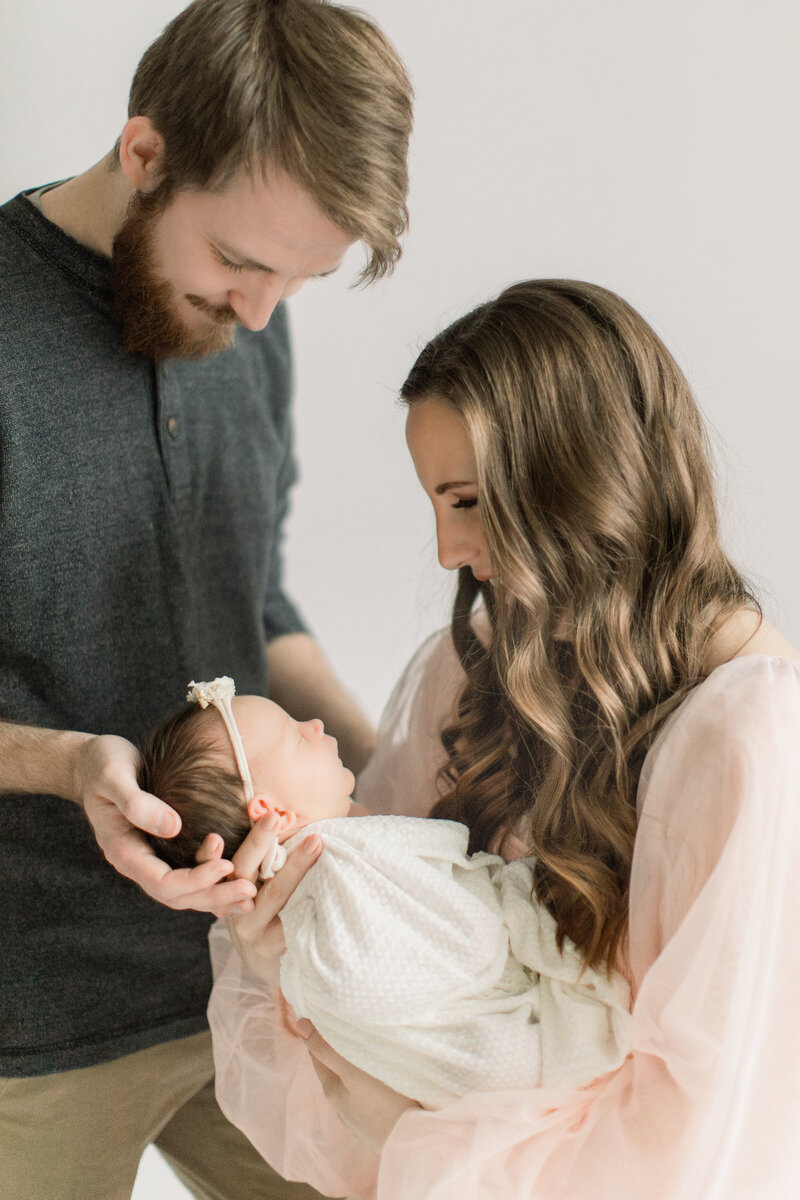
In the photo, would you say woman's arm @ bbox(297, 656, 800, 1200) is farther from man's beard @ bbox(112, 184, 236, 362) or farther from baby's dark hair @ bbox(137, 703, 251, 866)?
man's beard @ bbox(112, 184, 236, 362)

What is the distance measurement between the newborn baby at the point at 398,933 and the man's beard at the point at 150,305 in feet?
1.97

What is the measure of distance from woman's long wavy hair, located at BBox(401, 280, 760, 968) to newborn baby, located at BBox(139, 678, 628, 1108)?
78 mm

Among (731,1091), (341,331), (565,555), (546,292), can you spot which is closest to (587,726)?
(565,555)

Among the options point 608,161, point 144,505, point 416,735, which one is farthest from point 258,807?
point 608,161

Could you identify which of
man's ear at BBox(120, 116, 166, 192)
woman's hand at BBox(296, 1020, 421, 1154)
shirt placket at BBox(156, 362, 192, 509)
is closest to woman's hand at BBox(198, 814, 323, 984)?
woman's hand at BBox(296, 1020, 421, 1154)

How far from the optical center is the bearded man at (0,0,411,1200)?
1.40m

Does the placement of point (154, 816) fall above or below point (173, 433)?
below

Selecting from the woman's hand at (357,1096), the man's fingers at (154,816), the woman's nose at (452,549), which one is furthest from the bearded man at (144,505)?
the woman's nose at (452,549)

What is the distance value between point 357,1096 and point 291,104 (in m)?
1.40

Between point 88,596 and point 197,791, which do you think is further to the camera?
point 88,596

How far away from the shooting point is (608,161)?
182cm

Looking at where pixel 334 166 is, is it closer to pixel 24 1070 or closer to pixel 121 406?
pixel 121 406

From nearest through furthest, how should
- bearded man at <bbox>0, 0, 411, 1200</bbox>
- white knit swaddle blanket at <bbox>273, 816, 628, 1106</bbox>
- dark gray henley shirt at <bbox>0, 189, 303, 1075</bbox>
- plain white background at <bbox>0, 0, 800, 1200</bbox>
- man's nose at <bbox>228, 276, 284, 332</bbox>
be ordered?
1. white knit swaddle blanket at <bbox>273, 816, 628, 1106</bbox>
2. bearded man at <bbox>0, 0, 411, 1200</bbox>
3. man's nose at <bbox>228, 276, 284, 332</bbox>
4. dark gray henley shirt at <bbox>0, 189, 303, 1075</bbox>
5. plain white background at <bbox>0, 0, 800, 1200</bbox>

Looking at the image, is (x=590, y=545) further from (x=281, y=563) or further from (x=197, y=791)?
(x=281, y=563)
